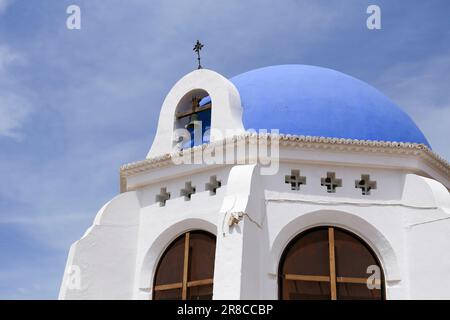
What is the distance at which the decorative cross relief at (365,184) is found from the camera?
14.8 meters

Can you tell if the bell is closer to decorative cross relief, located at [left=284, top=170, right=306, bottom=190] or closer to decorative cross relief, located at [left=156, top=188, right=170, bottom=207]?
decorative cross relief, located at [left=156, top=188, right=170, bottom=207]

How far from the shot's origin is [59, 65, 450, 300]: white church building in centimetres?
1376

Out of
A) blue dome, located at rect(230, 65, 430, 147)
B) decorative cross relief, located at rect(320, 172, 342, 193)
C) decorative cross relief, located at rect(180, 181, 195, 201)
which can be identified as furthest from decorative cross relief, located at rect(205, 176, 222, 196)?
decorative cross relief, located at rect(320, 172, 342, 193)

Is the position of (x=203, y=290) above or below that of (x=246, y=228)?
below

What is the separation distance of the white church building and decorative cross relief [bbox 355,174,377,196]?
1.2 inches

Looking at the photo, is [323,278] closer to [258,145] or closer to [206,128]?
[258,145]

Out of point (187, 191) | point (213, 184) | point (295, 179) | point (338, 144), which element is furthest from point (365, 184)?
point (187, 191)

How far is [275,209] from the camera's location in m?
14.2

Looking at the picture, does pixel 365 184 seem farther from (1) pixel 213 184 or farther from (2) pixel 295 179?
(1) pixel 213 184

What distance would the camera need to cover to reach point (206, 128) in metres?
16.4

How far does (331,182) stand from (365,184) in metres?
0.77

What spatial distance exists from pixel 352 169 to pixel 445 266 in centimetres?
288
